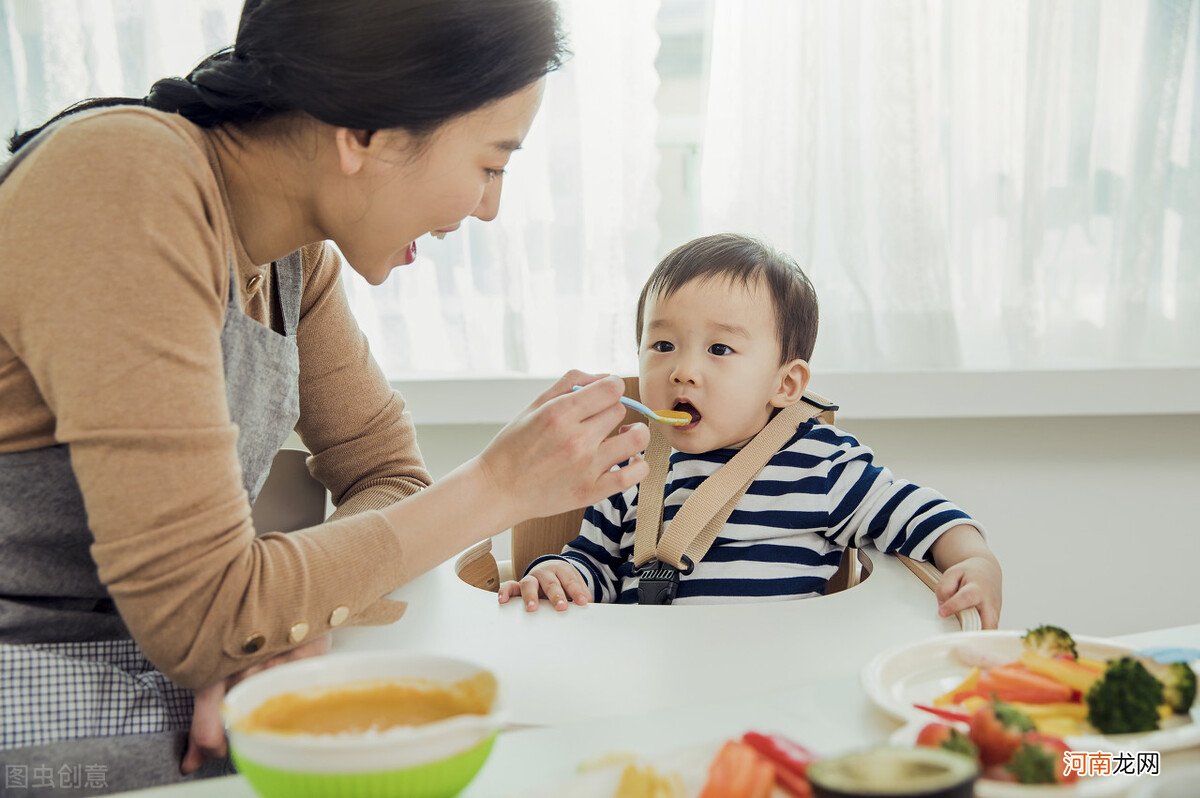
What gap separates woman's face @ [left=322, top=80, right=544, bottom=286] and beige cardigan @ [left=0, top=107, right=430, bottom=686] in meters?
0.15

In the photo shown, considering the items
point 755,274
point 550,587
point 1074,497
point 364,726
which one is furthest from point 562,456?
point 1074,497

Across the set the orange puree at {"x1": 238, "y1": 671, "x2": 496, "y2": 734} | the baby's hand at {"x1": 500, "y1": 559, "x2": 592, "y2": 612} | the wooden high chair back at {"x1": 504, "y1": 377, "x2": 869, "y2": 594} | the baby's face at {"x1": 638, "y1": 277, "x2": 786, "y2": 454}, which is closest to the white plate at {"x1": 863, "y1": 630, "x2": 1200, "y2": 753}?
the orange puree at {"x1": 238, "y1": 671, "x2": 496, "y2": 734}

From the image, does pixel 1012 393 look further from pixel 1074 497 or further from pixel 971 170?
pixel 971 170

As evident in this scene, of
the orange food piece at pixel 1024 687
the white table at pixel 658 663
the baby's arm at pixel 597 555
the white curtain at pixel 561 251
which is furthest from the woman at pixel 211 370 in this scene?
the white curtain at pixel 561 251

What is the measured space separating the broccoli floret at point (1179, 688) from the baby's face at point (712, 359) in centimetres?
75

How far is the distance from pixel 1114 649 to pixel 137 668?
0.82m

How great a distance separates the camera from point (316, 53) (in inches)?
37.5

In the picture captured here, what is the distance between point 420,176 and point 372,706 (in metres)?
0.58

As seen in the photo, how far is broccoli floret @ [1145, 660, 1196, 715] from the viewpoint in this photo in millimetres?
657

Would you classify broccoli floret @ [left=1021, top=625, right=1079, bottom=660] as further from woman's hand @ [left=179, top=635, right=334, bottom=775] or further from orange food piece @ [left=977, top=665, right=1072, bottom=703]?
woman's hand @ [left=179, top=635, right=334, bottom=775]

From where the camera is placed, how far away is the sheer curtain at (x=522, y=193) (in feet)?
6.77

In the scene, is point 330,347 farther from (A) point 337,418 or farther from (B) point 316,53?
(B) point 316,53

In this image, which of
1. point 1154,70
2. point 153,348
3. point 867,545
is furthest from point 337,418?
point 1154,70

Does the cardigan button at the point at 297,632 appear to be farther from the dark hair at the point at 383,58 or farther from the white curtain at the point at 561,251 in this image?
the white curtain at the point at 561,251
